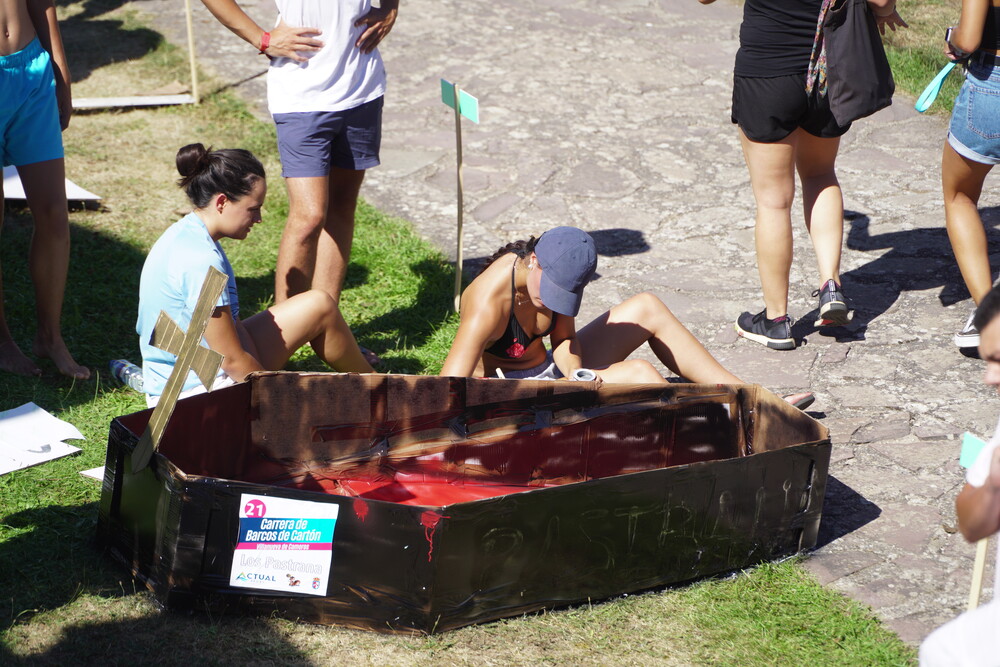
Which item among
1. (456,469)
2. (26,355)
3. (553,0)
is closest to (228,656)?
(456,469)

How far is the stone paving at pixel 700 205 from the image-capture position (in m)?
3.78

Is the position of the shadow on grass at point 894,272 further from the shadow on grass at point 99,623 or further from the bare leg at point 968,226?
the shadow on grass at point 99,623

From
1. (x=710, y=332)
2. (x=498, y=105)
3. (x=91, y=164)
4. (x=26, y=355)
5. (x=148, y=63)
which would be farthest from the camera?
(x=148, y=63)

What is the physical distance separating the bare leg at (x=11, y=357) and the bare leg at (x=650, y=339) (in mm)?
2319

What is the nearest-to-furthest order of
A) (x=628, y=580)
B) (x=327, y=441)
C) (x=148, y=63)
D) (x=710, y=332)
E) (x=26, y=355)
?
(x=628, y=580) < (x=327, y=441) < (x=26, y=355) < (x=710, y=332) < (x=148, y=63)

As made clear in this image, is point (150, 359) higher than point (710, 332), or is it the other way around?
point (150, 359)

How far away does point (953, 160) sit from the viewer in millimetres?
4629

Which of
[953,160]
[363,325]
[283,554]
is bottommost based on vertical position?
[363,325]

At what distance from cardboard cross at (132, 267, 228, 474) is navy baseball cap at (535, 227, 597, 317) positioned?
114 centimetres

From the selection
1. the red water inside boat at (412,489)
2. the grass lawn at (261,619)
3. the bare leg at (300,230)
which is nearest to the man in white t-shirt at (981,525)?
the grass lawn at (261,619)

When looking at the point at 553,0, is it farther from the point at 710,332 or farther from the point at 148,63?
the point at 710,332

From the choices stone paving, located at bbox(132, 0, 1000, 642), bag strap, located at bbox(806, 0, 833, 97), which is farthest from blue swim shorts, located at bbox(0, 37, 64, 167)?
bag strap, located at bbox(806, 0, 833, 97)

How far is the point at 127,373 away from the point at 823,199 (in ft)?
10.5

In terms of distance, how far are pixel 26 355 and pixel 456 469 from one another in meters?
2.11
